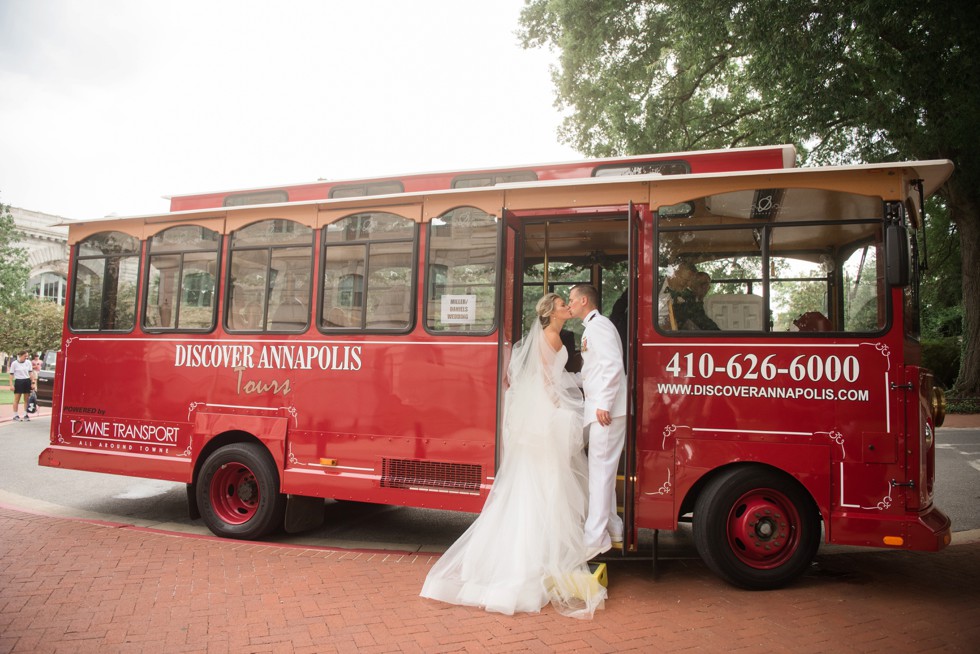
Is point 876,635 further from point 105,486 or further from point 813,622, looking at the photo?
point 105,486

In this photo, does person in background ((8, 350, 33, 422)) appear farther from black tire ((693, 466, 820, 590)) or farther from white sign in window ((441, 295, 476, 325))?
black tire ((693, 466, 820, 590))

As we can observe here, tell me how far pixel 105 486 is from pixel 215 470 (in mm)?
3931

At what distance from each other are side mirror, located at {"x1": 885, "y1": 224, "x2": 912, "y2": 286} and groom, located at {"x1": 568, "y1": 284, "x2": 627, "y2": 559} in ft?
6.65

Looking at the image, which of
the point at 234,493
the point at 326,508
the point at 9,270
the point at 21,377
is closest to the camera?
the point at 234,493

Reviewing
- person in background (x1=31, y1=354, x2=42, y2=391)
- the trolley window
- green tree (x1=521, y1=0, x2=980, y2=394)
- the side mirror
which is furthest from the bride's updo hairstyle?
person in background (x1=31, y1=354, x2=42, y2=391)

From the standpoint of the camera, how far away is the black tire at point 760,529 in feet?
16.0

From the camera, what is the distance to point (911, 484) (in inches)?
181

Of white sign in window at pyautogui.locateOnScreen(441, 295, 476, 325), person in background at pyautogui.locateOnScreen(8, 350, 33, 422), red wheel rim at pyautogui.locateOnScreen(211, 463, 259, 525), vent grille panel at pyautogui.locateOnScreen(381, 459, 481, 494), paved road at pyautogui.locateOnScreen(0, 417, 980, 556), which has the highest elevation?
white sign in window at pyautogui.locateOnScreen(441, 295, 476, 325)

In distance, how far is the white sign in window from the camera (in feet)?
18.8

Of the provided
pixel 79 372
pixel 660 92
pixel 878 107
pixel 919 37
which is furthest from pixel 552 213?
pixel 660 92

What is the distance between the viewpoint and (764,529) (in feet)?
16.1

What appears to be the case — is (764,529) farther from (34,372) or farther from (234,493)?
(34,372)

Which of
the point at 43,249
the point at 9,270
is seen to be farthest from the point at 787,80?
the point at 43,249

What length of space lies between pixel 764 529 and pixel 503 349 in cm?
249
